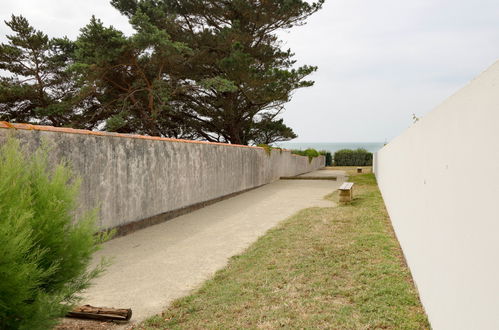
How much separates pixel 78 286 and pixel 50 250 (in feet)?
1.24

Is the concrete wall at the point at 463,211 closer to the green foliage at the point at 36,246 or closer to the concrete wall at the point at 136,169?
the green foliage at the point at 36,246

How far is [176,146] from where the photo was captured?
891 cm

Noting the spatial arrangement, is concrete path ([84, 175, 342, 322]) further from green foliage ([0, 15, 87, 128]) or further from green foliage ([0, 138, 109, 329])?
green foliage ([0, 15, 87, 128])

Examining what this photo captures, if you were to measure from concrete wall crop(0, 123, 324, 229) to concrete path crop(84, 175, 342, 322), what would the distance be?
50 centimetres

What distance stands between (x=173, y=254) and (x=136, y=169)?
244 centimetres

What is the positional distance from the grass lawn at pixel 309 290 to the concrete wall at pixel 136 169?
7.06 ft

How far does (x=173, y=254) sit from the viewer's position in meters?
5.54

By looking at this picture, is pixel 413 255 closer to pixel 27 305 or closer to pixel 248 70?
pixel 27 305

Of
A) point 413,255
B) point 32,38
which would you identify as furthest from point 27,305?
point 32,38

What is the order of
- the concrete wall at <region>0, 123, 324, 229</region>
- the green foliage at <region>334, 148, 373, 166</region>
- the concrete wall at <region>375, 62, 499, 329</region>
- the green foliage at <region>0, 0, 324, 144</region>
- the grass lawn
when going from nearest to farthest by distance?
1. the concrete wall at <region>375, 62, 499, 329</region>
2. the grass lawn
3. the concrete wall at <region>0, 123, 324, 229</region>
4. the green foliage at <region>0, 0, 324, 144</region>
5. the green foliage at <region>334, 148, 373, 166</region>

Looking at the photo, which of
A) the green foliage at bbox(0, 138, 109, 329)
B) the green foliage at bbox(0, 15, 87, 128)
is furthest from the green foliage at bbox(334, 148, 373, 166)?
the green foliage at bbox(0, 138, 109, 329)

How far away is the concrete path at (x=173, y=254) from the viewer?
3932mm

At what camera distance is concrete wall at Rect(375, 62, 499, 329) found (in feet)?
5.71

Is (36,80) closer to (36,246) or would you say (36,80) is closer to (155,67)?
(155,67)
